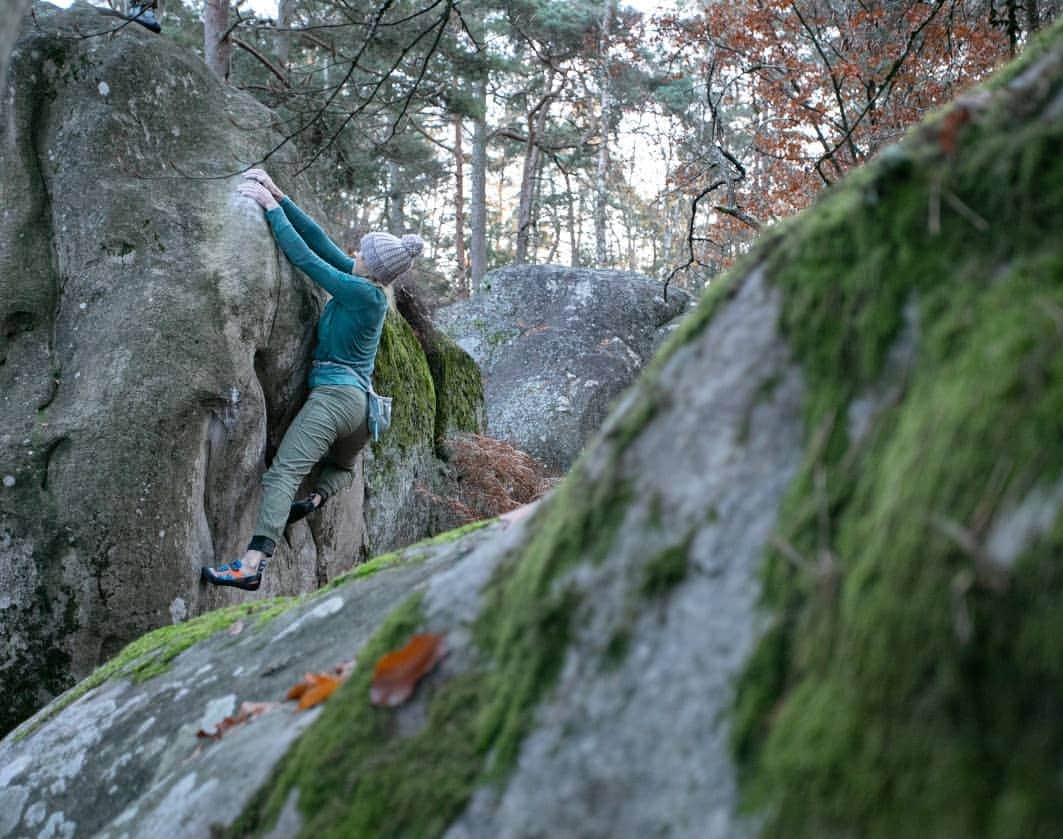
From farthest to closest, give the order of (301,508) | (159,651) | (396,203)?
(396,203) → (301,508) → (159,651)

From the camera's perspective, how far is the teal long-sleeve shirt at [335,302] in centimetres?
620

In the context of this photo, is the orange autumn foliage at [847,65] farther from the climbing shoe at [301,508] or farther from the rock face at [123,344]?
the climbing shoe at [301,508]

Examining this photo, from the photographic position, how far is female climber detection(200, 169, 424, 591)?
6176 millimetres

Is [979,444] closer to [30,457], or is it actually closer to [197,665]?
[197,665]

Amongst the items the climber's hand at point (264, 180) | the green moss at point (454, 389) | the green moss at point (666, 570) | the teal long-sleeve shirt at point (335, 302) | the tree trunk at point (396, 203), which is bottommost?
the green moss at point (666, 570)

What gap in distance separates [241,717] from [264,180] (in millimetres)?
4810

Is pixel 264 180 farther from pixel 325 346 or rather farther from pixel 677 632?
pixel 677 632

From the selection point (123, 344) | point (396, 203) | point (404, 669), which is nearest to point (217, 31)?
point (123, 344)

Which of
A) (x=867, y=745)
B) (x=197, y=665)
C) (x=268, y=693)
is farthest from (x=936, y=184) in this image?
(x=197, y=665)

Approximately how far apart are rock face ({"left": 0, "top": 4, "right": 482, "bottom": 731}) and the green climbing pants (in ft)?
0.70

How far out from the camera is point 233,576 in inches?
225

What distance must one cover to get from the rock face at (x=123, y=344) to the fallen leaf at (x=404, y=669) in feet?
13.1

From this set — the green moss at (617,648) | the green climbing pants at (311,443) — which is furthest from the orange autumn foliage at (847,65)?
the green moss at (617,648)

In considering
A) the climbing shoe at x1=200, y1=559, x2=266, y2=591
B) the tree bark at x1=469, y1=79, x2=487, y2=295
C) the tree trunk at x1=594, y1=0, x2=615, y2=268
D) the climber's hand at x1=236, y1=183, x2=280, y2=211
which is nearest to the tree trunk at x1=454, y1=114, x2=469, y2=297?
the tree bark at x1=469, y1=79, x2=487, y2=295
